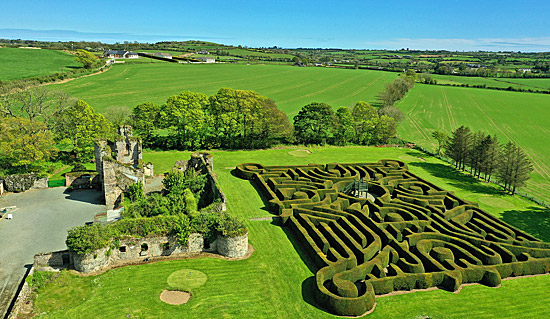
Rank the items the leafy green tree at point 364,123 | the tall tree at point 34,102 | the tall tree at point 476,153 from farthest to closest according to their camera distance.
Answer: the leafy green tree at point 364,123 < the tall tree at point 476,153 < the tall tree at point 34,102

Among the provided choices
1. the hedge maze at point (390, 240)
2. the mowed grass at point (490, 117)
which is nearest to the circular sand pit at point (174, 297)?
the hedge maze at point (390, 240)

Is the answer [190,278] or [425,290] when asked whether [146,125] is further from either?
[425,290]

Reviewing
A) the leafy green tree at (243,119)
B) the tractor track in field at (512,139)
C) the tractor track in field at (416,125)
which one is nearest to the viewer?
the tractor track in field at (512,139)

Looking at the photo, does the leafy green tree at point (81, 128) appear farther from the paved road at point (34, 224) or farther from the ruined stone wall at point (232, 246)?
the ruined stone wall at point (232, 246)

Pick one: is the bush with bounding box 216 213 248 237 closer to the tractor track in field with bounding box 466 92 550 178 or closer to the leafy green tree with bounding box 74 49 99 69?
the tractor track in field with bounding box 466 92 550 178

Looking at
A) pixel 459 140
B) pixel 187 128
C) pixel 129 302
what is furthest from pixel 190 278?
pixel 459 140

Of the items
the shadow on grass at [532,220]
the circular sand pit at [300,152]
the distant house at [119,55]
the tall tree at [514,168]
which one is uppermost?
the distant house at [119,55]
